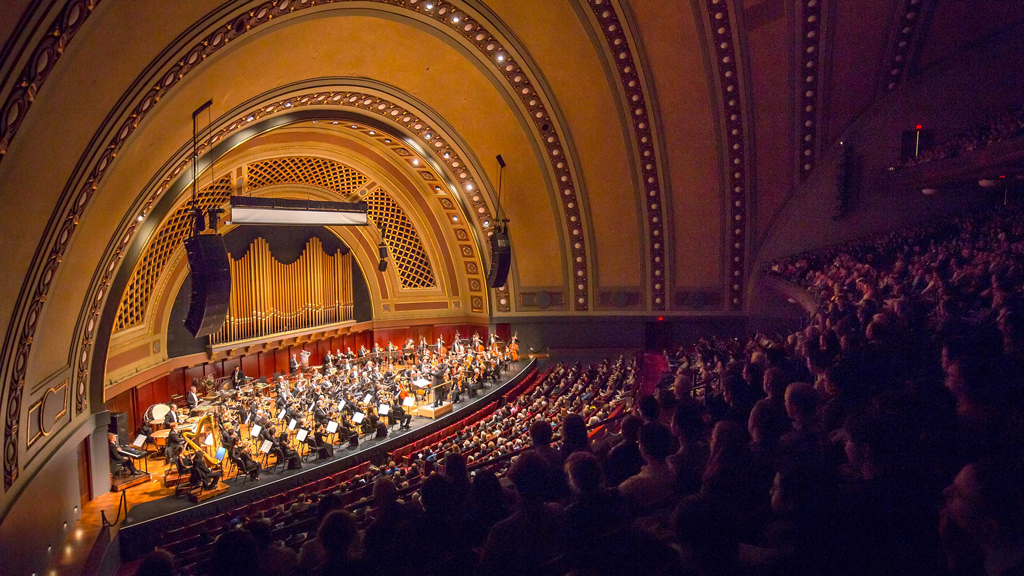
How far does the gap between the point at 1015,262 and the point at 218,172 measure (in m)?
11.9

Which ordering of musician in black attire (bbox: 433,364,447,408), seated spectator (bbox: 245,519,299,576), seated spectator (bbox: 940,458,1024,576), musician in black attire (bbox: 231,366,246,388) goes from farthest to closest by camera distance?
musician in black attire (bbox: 231,366,246,388)
musician in black attire (bbox: 433,364,447,408)
seated spectator (bbox: 245,519,299,576)
seated spectator (bbox: 940,458,1024,576)

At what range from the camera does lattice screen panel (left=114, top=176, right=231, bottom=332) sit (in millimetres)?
10547

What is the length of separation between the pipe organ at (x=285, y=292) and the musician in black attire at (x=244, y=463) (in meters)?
5.61

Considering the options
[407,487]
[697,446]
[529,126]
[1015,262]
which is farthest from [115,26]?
[529,126]

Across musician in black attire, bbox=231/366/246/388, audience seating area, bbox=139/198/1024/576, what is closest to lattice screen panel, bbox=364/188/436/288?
musician in black attire, bbox=231/366/246/388

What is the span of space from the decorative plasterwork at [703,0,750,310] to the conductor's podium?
7.75 metres

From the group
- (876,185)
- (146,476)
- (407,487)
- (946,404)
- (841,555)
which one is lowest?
(146,476)

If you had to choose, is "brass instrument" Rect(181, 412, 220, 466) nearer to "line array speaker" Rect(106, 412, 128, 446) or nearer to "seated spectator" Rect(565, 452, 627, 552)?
"line array speaker" Rect(106, 412, 128, 446)

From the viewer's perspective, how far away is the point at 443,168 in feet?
47.6

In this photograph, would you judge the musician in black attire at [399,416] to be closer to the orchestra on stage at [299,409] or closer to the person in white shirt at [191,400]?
the orchestra on stage at [299,409]

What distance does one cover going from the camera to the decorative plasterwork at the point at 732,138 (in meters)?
11.9

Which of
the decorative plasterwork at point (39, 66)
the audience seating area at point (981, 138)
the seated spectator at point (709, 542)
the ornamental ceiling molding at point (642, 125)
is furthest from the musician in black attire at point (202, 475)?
the audience seating area at point (981, 138)

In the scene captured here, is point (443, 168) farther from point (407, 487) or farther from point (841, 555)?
point (841, 555)

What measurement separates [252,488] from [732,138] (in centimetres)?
1172
